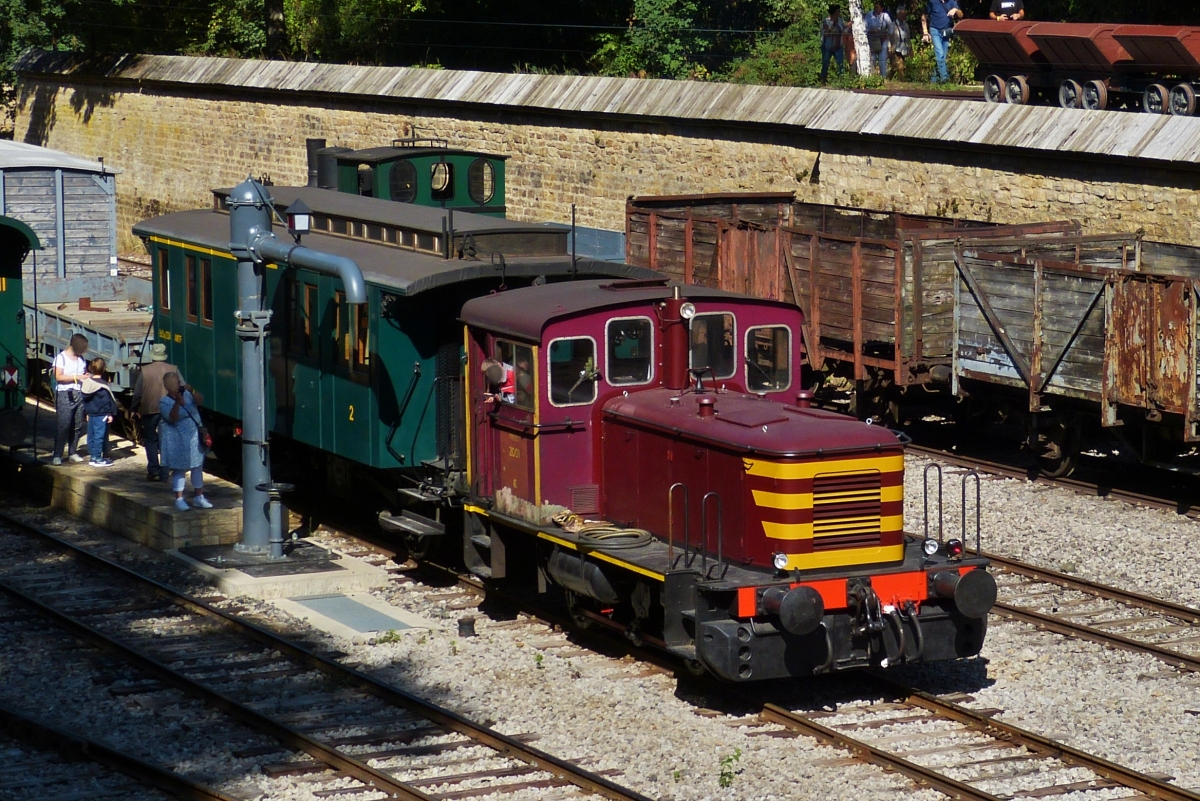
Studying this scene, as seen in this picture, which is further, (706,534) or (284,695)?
(284,695)

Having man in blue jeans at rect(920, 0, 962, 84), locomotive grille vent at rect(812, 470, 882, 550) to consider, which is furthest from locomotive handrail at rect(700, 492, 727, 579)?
man in blue jeans at rect(920, 0, 962, 84)

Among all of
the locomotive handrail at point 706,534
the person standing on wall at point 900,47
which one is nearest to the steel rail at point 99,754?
the locomotive handrail at point 706,534

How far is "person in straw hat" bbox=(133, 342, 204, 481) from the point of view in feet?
48.0

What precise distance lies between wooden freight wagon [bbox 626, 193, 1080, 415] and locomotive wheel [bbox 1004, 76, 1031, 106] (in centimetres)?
607

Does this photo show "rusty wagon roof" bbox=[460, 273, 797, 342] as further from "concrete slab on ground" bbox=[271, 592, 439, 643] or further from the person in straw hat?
the person in straw hat

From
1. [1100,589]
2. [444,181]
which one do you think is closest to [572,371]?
[1100,589]

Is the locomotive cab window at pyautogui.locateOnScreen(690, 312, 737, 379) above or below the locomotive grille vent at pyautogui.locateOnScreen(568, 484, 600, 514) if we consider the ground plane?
above

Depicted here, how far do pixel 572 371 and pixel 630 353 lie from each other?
1.36 ft

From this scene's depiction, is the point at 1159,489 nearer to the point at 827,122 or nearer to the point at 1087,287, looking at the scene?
the point at 1087,287

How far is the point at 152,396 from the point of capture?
14.6 metres

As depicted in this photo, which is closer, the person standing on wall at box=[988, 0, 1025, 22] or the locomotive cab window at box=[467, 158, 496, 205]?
the locomotive cab window at box=[467, 158, 496, 205]

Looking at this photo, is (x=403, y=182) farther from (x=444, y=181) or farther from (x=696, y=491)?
(x=696, y=491)

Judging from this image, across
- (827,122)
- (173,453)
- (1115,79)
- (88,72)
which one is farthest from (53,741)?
(88,72)

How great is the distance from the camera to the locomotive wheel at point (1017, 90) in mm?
25469
